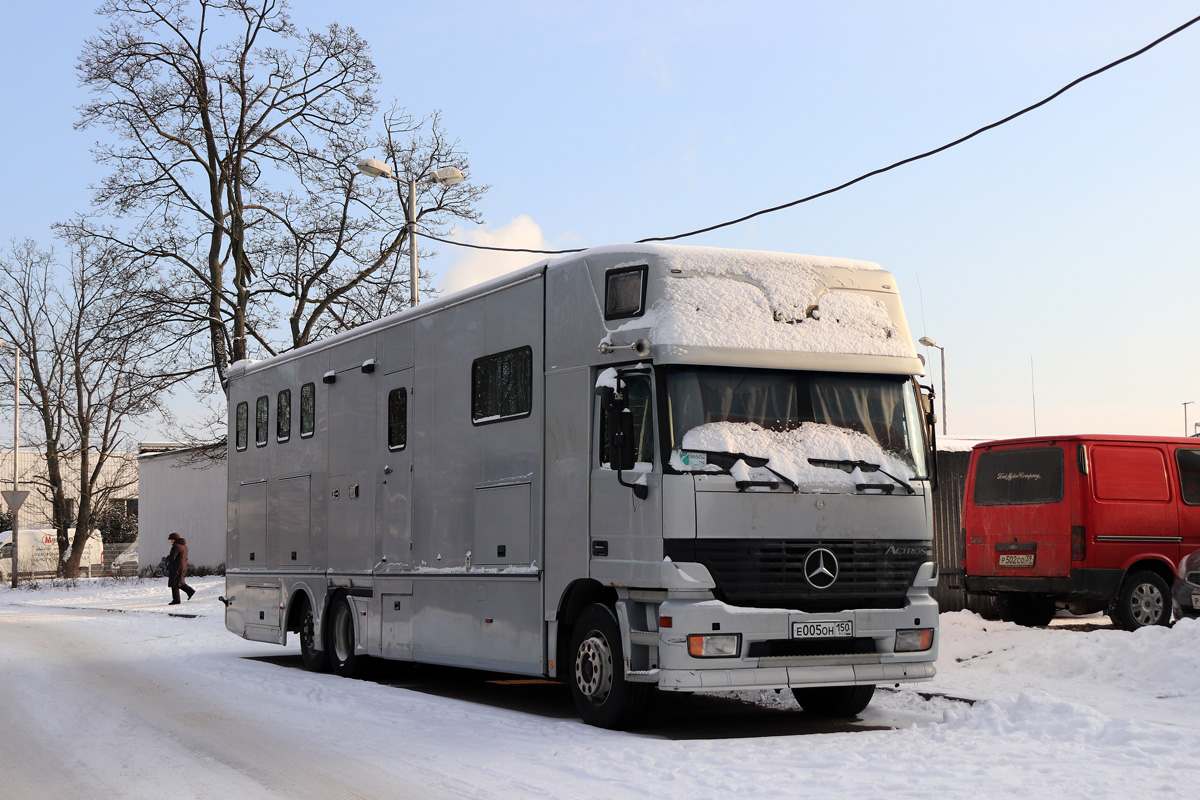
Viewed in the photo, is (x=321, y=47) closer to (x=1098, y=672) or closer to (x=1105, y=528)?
(x=1105, y=528)

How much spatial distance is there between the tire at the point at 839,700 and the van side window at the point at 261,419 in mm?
8866

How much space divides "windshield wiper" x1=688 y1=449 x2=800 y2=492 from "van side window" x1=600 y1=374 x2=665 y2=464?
1.06 ft

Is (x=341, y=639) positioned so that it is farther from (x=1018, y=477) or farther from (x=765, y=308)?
(x=1018, y=477)

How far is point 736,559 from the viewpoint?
9.44 metres

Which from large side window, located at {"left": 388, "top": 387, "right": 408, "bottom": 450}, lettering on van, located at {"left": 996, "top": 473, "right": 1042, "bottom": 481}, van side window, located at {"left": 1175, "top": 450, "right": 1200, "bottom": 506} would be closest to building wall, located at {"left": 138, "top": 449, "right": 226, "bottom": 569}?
large side window, located at {"left": 388, "top": 387, "right": 408, "bottom": 450}

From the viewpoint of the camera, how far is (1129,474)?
50.8 ft

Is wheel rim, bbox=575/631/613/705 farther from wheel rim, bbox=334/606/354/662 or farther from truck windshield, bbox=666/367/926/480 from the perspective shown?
wheel rim, bbox=334/606/354/662

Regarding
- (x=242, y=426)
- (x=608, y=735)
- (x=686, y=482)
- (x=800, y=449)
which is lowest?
(x=608, y=735)

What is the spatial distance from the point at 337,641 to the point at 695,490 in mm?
6830

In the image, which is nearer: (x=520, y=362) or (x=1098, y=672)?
(x=520, y=362)

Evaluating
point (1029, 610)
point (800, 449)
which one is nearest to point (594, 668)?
point (800, 449)

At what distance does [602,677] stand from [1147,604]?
8.29 m

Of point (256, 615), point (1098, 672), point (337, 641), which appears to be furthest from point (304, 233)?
point (1098, 672)

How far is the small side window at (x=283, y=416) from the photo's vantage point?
53.7 ft
